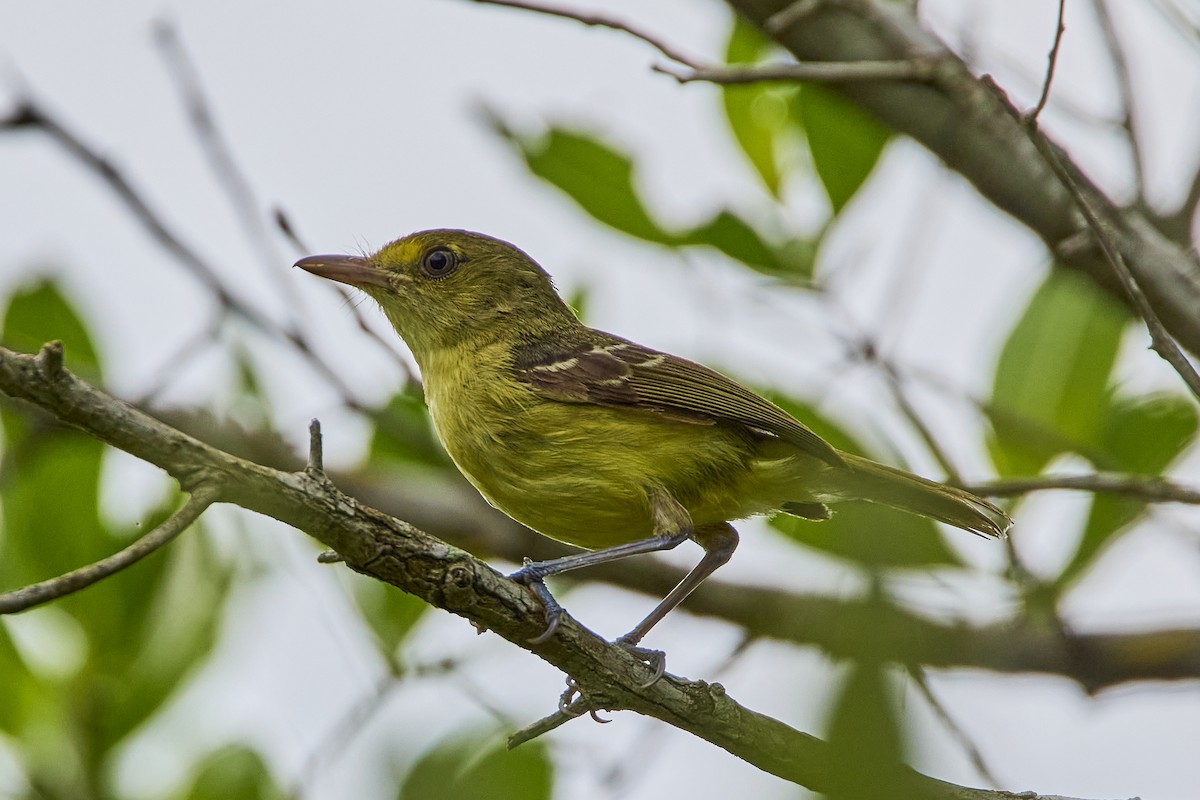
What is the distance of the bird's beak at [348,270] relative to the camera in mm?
4586

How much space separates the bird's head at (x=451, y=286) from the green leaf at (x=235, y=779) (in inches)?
62.9

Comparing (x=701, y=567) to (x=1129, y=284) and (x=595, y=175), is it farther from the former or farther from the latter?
(x=1129, y=284)

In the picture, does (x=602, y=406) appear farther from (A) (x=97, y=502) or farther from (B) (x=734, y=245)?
(A) (x=97, y=502)

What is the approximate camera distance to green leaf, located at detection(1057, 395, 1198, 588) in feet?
14.1

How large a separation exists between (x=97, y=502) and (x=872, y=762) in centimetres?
362

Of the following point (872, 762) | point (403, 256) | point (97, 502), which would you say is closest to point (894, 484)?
point (403, 256)

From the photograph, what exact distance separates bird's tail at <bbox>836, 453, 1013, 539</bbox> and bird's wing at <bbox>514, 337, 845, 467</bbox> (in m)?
0.13

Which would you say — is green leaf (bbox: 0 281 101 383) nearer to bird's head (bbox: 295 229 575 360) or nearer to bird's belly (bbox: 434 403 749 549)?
bird's head (bbox: 295 229 575 360)

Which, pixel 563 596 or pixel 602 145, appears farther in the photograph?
pixel 563 596

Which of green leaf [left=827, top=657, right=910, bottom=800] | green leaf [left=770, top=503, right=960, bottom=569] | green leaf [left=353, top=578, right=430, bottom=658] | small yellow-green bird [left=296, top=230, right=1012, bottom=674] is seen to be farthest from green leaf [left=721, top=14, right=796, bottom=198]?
green leaf [left=827, top=657, right=910, bottom=800]

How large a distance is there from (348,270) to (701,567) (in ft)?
5.41

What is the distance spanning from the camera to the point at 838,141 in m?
4.54

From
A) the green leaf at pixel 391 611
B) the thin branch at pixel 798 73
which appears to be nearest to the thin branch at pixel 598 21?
the thin branch at pixel 798 73

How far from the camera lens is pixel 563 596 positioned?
16.7ft
